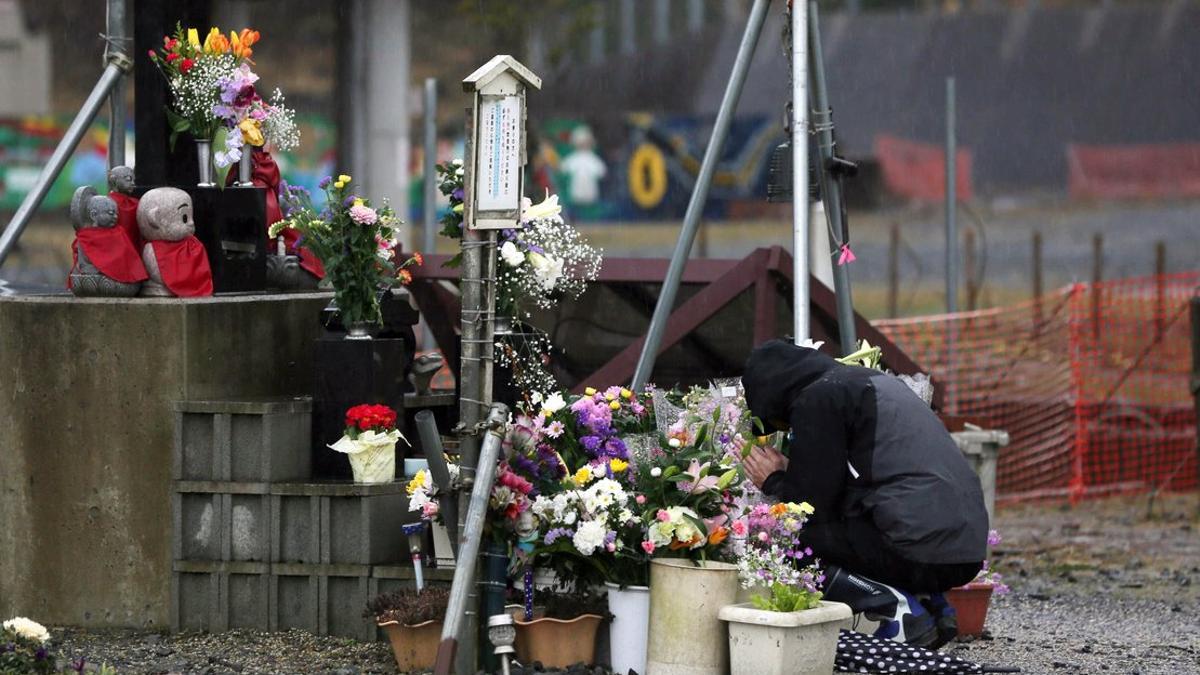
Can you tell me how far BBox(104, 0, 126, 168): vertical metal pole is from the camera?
9562 millimetres

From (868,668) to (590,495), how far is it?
124cm

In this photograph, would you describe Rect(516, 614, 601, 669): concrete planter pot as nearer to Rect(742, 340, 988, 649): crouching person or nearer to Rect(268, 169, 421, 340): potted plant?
Rect(742, 340, 988, 649): crouching person

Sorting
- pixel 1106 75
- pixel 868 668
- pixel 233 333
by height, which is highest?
pixel 1106 75

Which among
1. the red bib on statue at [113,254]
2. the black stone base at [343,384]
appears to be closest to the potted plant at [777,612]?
the black stone base at [343,384]

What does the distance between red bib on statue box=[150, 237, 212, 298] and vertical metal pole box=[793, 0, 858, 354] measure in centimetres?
288

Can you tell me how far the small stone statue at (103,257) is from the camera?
8188mm

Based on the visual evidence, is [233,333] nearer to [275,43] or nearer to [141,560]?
[141,560]

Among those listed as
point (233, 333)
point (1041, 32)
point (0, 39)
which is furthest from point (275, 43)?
point (233, 333)

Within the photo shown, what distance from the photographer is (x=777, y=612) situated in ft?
22.1

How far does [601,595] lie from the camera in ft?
23.8

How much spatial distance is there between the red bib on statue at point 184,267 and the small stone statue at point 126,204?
0.17 meters

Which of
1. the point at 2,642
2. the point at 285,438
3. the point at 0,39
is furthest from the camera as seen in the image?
the point at 0,39

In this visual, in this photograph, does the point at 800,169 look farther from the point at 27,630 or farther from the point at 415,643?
the point at 27,630

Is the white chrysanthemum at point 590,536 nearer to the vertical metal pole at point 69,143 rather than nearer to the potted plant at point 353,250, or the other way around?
the potted plant at point 353,250
